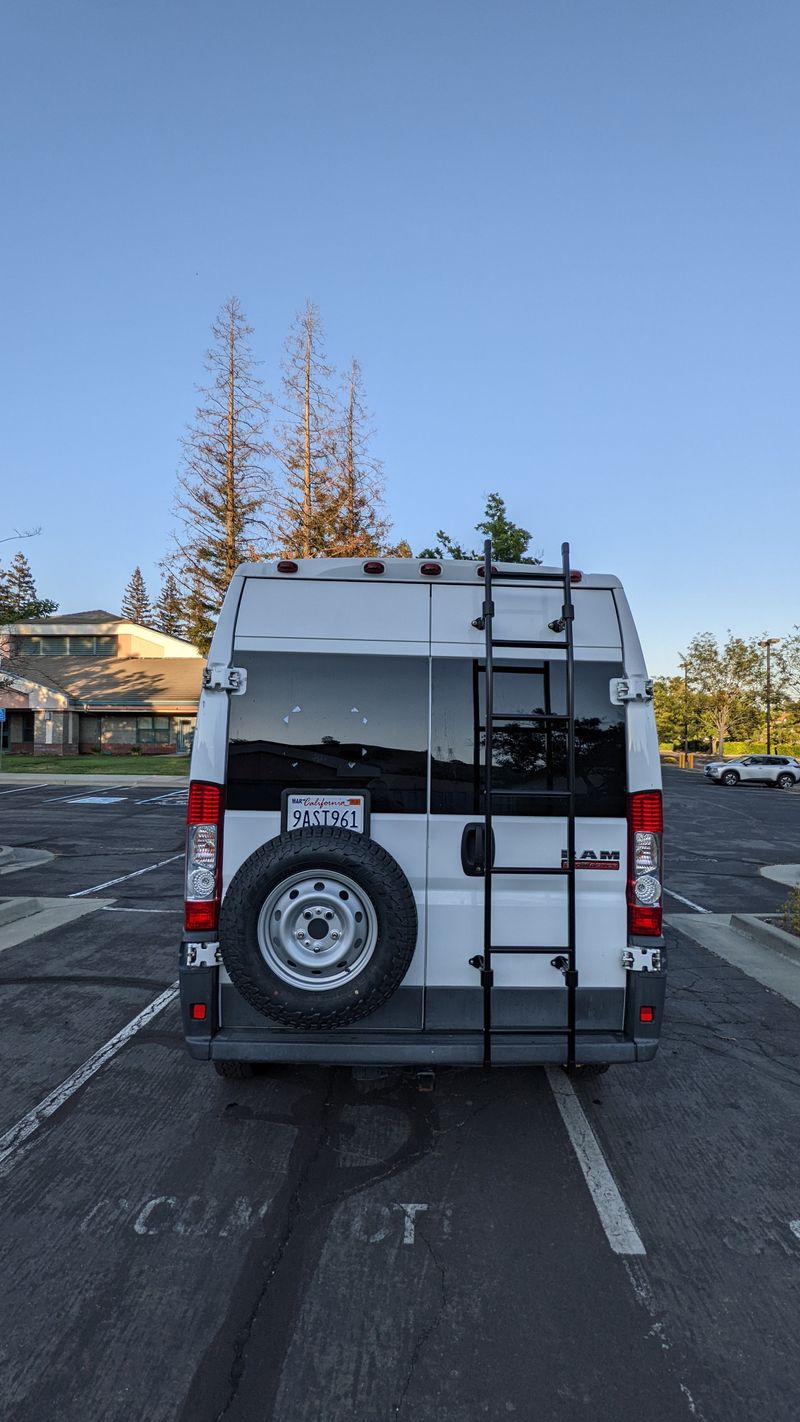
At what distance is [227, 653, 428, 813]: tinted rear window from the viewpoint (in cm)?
366

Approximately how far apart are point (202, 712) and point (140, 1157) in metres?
2.19

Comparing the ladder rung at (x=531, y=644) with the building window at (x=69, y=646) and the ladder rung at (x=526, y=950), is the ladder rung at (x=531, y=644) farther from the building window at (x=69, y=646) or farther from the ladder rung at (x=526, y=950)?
the building window at (x=69, y=646)

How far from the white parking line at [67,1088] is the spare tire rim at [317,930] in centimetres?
171

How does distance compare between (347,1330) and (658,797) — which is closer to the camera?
(347,1330)

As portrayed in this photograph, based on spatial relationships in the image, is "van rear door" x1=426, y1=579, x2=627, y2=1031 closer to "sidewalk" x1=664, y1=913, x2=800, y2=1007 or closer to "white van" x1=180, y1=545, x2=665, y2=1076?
"white van" x1=180, y1=545, x2=665, y2=1076

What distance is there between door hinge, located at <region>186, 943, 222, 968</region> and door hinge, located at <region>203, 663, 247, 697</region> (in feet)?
3.97

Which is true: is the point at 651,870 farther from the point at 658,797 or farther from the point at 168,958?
the point at 168,958

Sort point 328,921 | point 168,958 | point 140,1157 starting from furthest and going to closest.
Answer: point 168,958 → point 140,1157 → point 328,921

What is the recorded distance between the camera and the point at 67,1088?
4.42 meters

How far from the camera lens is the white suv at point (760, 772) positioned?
36.4m

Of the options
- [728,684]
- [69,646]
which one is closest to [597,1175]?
[69,646]

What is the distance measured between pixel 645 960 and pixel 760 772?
36.7 metres

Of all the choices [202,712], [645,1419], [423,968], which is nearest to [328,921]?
[423,968]

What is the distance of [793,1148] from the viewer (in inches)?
153
